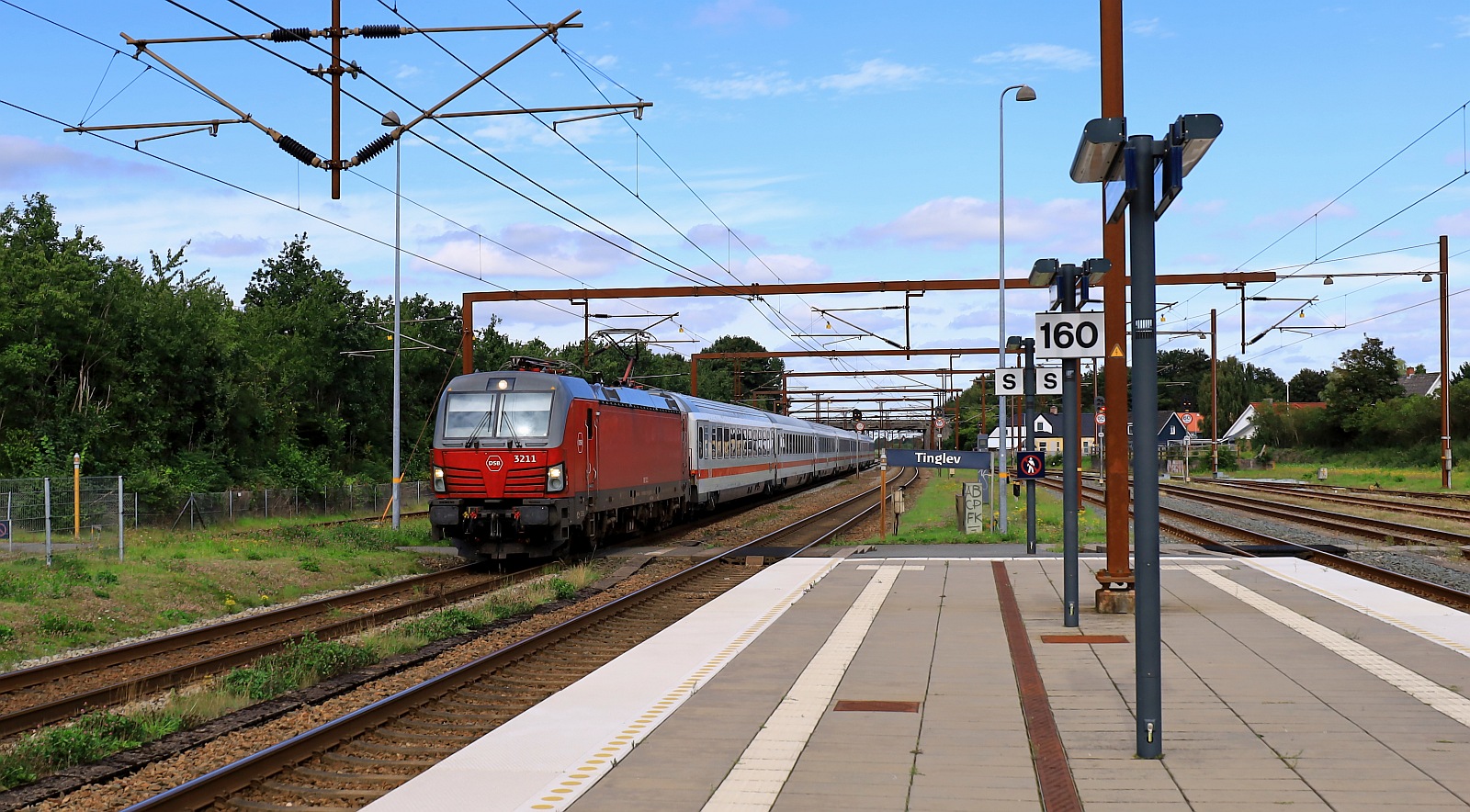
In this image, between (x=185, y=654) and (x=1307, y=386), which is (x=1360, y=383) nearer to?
(x=1307, y=386)

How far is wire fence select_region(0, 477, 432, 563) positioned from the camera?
22.4 metres

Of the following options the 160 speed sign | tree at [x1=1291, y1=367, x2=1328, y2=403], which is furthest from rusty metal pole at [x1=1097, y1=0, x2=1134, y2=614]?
tree at [x1=1291, y1=367, x2=1328, y2=403]

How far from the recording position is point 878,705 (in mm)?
8562

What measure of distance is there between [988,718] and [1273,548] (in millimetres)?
14742

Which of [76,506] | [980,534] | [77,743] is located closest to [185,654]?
[77,743]

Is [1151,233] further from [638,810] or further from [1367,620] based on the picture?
[1367,620]

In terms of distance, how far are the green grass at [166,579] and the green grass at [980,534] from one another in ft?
32.2

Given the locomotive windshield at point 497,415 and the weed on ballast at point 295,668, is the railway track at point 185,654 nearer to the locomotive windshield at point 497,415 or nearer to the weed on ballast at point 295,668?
the weed on ballast at point 295,668

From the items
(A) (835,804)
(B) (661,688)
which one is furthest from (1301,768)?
(B) (661,688)

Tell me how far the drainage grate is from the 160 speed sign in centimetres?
485

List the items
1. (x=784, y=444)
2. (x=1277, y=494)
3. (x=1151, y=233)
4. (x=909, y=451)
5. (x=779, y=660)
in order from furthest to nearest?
(x=784, y=444), (x=1277, y=494), (x=909, y=451), (x=779, y=660), (x=1151, y=233)

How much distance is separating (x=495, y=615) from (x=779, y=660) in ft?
18.1

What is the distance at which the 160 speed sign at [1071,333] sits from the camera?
40.2 ft

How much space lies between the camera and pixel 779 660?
34.4 feet
